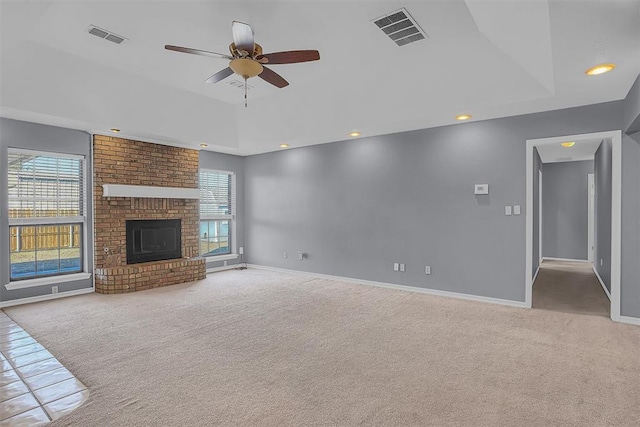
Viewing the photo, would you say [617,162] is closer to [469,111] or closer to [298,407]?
[469,111]

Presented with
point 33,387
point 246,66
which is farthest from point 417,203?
point 33,387

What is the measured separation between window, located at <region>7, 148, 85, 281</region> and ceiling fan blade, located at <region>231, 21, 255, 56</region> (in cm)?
405

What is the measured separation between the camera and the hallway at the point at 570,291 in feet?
14.6

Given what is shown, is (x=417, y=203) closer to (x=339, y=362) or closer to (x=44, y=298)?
(x=339, y=362)

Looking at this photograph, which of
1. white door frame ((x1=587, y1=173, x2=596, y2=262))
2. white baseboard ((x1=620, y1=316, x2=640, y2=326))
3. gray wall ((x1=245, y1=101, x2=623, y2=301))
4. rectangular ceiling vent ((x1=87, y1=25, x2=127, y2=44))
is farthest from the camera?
white door frame ((x1=587, y1=173, x2=596, y2=262))

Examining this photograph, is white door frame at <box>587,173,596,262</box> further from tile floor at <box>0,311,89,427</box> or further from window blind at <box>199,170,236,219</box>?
tile floor at <box>0,311,89,427</box>

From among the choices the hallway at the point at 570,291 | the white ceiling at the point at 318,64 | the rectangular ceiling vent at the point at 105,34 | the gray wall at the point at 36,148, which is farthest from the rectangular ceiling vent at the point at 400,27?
the gray wall at the point at 36,148

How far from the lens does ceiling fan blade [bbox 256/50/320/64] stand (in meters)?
2.85

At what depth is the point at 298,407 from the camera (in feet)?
7.34

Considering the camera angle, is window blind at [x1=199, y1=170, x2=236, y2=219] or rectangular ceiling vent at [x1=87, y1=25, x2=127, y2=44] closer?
rectangular ceiling vent at [x1=87, y1=25, x2=127, y2=44]

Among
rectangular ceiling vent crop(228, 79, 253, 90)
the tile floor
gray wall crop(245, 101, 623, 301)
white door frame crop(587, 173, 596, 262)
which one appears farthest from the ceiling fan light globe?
white door frame crop(587, 173, 596, 262)

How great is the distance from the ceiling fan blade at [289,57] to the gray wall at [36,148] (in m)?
3.93

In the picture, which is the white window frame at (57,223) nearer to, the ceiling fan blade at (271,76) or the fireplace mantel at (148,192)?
the fireplace mantel at (148,192)

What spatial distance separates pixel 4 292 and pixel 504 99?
691cm
